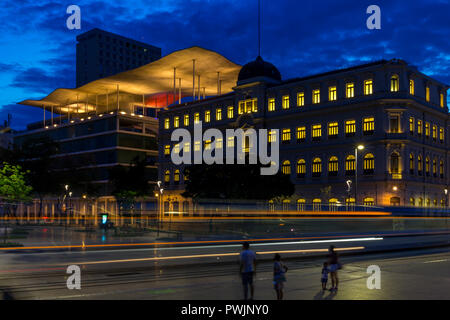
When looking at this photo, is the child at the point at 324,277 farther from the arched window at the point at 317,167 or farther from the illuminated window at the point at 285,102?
the illuminated window at the point at 285,102

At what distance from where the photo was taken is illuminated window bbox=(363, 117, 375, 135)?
2904 inches

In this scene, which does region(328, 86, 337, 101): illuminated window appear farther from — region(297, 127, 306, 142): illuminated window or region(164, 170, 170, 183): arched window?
region(164, 170, 170, 183): arched window

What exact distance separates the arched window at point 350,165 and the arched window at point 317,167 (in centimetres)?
479

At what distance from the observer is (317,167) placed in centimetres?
8088

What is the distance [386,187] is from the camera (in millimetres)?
70750

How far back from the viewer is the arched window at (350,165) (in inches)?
2985

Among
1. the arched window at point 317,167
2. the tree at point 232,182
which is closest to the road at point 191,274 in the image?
the tree at point 232,182

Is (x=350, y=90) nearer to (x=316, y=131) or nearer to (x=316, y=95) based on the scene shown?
(x=316, y=95)

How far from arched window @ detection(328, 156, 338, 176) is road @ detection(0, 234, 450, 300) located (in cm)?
4574

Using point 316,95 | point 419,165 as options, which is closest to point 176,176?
point 316,95
